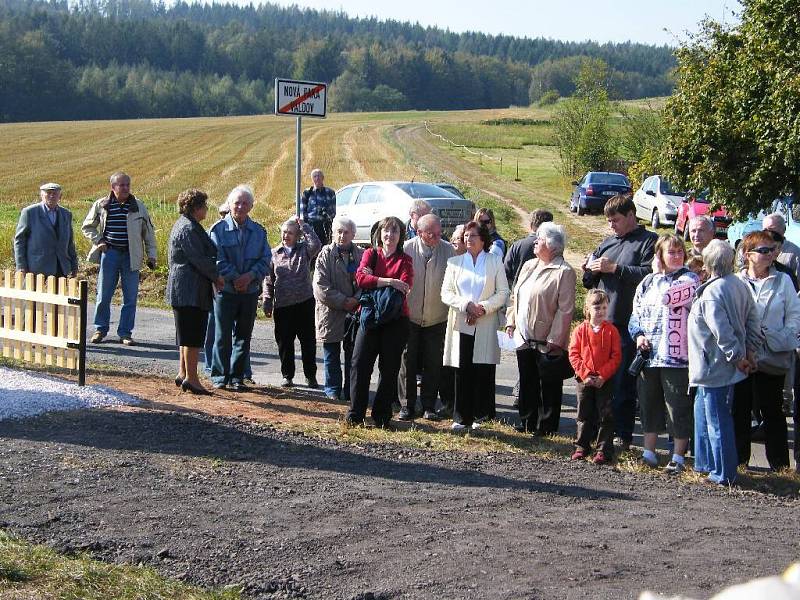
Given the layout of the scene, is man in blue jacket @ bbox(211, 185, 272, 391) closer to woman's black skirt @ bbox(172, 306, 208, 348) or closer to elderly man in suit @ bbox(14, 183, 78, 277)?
woman's black skirt @ bbox(172, 306, 208, 348)

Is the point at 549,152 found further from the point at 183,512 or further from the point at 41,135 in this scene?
the point at 183,512

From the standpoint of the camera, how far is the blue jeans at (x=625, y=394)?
27.8 feet

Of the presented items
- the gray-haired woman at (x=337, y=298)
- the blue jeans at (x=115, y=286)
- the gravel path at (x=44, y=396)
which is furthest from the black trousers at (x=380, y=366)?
the blue jeans at (x=115, y=286)

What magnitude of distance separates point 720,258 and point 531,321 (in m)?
1.80

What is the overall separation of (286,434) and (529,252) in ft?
11.2

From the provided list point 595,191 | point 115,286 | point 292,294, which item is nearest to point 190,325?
point 292,294

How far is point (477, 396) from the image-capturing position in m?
8.98

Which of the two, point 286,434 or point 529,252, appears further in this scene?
point 529,252

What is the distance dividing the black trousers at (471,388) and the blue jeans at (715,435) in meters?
2.01

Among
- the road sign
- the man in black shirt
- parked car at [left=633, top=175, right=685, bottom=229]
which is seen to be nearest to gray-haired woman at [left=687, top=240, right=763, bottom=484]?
the man in black shirt

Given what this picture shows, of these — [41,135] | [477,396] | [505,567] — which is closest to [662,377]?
[477,396]

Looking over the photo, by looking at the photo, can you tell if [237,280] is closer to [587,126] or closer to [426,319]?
[426,319]

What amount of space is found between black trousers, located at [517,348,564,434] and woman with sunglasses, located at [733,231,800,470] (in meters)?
1.45

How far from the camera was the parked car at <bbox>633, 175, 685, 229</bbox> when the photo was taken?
92.8ft
